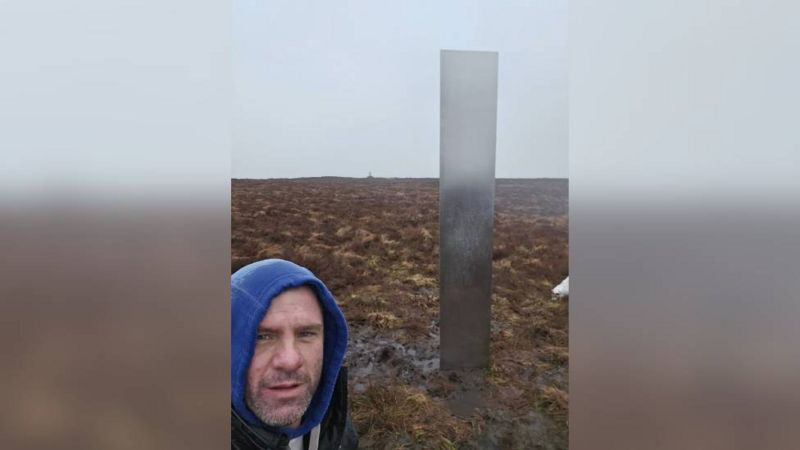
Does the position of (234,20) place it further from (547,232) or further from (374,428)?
(374,428)

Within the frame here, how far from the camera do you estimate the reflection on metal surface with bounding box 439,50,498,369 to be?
1.88 m

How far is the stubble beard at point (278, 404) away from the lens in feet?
5.75

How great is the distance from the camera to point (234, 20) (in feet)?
5.79

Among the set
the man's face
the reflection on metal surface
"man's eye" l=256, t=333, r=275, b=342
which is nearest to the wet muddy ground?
the reflection on metal surface

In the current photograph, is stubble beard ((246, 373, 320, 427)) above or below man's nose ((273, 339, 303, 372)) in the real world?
below

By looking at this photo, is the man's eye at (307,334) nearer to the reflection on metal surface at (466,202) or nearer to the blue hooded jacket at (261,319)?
the blue hooded jacket at (261,319)

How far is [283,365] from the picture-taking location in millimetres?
1752

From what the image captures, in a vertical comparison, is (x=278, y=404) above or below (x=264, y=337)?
below

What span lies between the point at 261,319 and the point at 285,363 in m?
0.17
